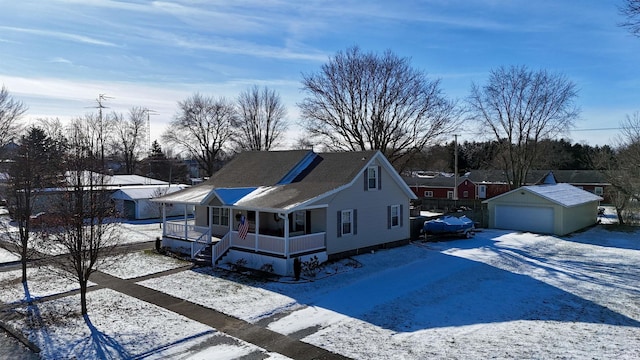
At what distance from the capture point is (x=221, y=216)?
24.2 meters

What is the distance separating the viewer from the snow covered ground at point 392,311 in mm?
11023

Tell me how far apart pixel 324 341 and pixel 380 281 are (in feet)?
21.1

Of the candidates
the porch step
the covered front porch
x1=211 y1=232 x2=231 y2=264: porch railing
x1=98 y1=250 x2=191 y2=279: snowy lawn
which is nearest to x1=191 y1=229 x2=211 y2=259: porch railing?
the covered front porch

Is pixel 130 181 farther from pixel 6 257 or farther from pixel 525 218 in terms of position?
pixel 525 218

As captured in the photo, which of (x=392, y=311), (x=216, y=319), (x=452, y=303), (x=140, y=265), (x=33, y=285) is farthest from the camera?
(x=140, y=265)

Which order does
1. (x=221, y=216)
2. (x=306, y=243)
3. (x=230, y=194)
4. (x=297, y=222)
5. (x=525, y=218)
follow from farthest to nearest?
(x=525, y=218)
(x=221, y=216)
(x=297, y=222)
(x=230, y=194)
(x=306, y=243)

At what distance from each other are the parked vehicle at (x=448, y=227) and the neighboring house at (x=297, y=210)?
302 centimetres

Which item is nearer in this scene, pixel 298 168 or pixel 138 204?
pixel 298 168

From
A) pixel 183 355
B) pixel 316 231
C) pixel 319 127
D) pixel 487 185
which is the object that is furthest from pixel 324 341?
pixel 487 185

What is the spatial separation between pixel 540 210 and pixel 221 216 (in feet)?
70.1

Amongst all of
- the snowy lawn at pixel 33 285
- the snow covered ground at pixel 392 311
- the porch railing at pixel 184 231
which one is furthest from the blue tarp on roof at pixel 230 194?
the snowy lawn at pixel 33 285

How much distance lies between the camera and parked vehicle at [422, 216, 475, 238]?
27375 mm

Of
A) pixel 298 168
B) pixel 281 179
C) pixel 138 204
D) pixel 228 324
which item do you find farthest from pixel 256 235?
pixel 138 204

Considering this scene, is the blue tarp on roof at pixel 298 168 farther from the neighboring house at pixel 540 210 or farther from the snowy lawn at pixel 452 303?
the neighboring house at pixel 540 210
